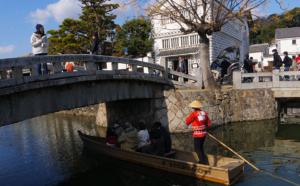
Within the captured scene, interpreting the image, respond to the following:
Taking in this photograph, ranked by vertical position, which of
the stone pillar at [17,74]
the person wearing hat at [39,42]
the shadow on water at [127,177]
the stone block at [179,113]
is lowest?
the shadow on water at [127,177]

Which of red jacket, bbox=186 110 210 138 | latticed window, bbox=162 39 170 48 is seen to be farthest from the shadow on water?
latticed window, bbox=162 39 170 48

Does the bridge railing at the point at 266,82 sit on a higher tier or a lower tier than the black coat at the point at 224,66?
lower

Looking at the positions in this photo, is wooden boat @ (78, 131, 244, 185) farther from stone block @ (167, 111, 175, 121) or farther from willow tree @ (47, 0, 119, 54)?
willow tree @ (47, 0, 119, 54)

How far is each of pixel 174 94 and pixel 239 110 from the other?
485 centimetres

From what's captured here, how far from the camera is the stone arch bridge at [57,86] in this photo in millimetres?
7184

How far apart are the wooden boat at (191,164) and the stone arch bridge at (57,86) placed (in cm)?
258

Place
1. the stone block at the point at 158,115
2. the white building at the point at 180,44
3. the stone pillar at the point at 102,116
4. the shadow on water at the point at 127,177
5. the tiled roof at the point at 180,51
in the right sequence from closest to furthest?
the shadow on water at the point at 127,177 < the stone block at the point at 158,115 < the stone pillar at the point at 102,116 < the tiled roof at the point at 180,51 < the white building at the point at 180,44

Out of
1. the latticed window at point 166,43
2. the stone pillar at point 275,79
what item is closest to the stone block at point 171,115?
the stone pillar at point 275,79

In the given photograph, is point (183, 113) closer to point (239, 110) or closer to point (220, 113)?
point (220, 113)

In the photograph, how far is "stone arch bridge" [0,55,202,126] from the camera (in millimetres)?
7184

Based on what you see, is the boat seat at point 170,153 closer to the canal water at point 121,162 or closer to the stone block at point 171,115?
the canal water at point 121,162

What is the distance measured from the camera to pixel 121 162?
410 inches

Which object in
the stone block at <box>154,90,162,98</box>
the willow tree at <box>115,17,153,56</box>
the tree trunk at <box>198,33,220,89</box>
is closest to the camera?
the stone block at <box>154,90,162,98</box>

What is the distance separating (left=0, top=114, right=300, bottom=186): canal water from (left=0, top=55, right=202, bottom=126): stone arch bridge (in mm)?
2692
